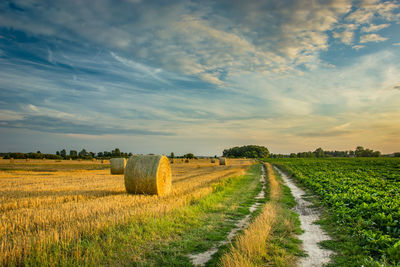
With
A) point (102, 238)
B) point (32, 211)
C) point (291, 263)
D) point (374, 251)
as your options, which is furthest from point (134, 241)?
Result: point (374, 251)

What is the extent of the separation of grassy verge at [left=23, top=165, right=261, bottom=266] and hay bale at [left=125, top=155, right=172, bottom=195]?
404cm

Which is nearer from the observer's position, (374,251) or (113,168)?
(374,251)

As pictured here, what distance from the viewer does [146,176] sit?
13.6 metres

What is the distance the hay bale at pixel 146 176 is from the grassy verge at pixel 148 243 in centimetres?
404

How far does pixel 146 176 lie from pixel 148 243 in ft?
24.0

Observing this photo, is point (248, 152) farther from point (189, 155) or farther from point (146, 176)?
point (146, 176)

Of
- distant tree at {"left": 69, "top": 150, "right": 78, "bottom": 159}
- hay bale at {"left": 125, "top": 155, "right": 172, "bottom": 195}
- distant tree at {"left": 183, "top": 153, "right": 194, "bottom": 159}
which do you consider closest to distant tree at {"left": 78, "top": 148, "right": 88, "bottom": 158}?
distant tree at {"left": 69, "top": 150, "right": 78, "bottom": 159}

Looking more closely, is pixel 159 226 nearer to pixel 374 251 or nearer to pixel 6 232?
pixel 6 232

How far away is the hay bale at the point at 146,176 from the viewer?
44.2ft

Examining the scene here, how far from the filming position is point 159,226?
7.68 m

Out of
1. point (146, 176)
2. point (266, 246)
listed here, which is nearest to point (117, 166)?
point (146, 176)

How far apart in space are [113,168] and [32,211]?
20400 millimetres

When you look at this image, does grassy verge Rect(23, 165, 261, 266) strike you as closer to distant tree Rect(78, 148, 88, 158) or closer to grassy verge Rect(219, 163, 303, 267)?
grassy verge Rect(219, 163, 303, 267)

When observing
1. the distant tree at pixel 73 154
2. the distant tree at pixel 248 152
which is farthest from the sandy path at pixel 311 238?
the distant tree at pixel 248 152
